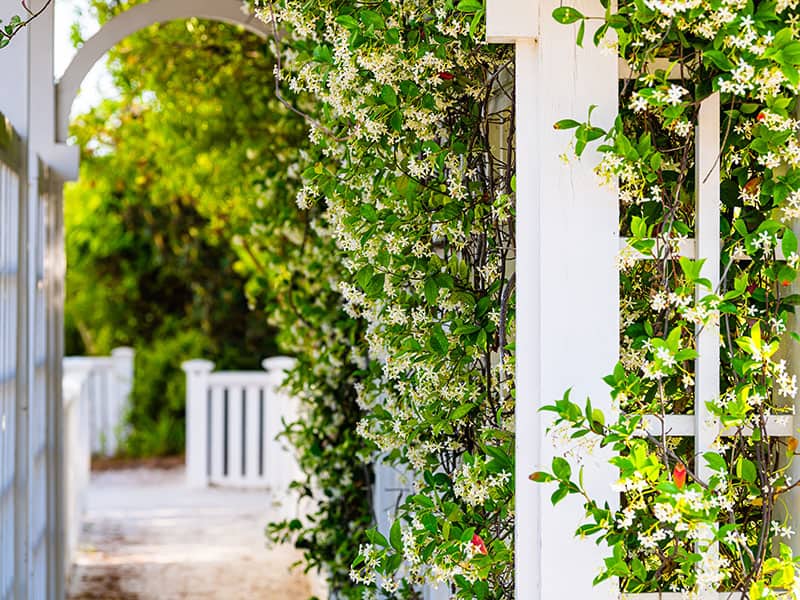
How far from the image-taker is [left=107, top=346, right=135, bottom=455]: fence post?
9734 mm

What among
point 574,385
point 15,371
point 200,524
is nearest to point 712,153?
point 574,385

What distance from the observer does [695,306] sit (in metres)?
1.67

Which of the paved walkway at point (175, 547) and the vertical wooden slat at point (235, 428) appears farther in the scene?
the vertical wooden slat at point (235, 428)

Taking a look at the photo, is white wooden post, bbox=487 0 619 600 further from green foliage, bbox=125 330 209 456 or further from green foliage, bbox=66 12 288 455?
green foliage, bbox=125 330 209 456

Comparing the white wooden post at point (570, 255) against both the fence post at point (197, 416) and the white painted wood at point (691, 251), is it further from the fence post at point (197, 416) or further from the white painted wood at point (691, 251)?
the fence post at point (197, 416)

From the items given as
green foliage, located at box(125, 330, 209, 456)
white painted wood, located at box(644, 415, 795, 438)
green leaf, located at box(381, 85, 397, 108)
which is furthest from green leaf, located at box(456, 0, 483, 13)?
green foliage, located at box(125, 330, 209, 456)

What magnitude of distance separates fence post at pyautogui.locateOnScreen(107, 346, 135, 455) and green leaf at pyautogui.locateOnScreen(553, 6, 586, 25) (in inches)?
334

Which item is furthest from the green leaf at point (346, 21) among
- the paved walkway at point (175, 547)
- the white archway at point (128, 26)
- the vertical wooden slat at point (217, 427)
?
the vertical wooden slat at point (217, 427)

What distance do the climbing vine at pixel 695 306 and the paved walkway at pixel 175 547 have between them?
419cm

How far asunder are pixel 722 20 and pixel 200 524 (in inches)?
252

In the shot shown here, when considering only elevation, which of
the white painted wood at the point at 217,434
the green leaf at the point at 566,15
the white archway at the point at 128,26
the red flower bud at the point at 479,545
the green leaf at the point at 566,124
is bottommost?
the white painted wood at the point at 217,434

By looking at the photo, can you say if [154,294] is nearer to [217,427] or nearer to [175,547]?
[217,427]

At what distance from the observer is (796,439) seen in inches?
71.9

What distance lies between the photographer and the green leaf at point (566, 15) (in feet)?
5.43
